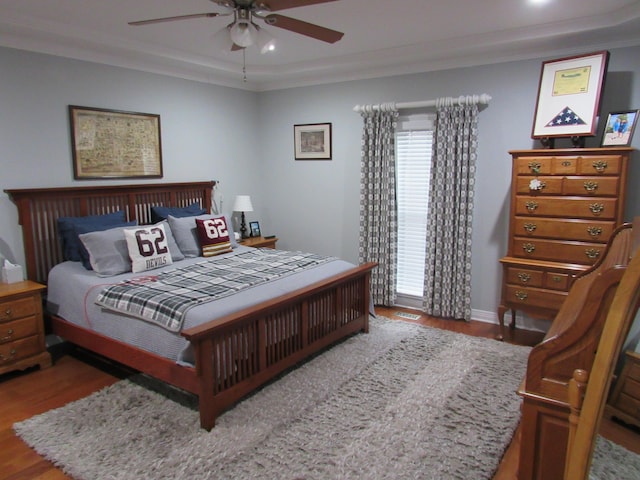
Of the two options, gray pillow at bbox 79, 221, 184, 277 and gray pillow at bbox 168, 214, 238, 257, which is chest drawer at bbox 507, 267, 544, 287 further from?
gray pillow at bbox 79, 221, 184, 277

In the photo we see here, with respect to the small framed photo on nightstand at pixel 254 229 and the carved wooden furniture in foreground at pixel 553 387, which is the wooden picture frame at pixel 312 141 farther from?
the carved wooden furniture in foreground at pixel 553 387

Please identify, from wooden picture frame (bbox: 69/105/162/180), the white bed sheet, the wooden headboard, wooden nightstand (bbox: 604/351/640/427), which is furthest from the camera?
wooden picture frame (bbox: 69/105/162/180)

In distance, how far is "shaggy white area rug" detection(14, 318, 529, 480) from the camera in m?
2.19

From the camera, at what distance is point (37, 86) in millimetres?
3463

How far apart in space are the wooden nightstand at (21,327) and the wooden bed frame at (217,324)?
0.19 metres

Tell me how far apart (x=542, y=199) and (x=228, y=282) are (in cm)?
252

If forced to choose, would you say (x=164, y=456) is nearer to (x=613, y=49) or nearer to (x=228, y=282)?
(x=228, y=282)

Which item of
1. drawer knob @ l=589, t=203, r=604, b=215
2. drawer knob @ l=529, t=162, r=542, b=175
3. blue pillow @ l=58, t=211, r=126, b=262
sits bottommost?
blue pillow @ l=58, t=211, r=126, b=262

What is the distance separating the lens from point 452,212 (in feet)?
13.7

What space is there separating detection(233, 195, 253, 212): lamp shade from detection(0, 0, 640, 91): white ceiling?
139 cm

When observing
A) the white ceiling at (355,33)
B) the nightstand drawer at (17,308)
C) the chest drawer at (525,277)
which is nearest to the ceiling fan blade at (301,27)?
the white ceiling at (355,33)

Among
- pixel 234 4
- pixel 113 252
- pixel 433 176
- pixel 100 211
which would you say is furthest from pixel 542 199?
pixel 100 211

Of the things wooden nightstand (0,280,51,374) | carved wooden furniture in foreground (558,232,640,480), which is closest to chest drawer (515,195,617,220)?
carved wooden furniture in foreground (558,232,640,480)

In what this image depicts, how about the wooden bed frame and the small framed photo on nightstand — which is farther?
the small framed photo on nightstand
